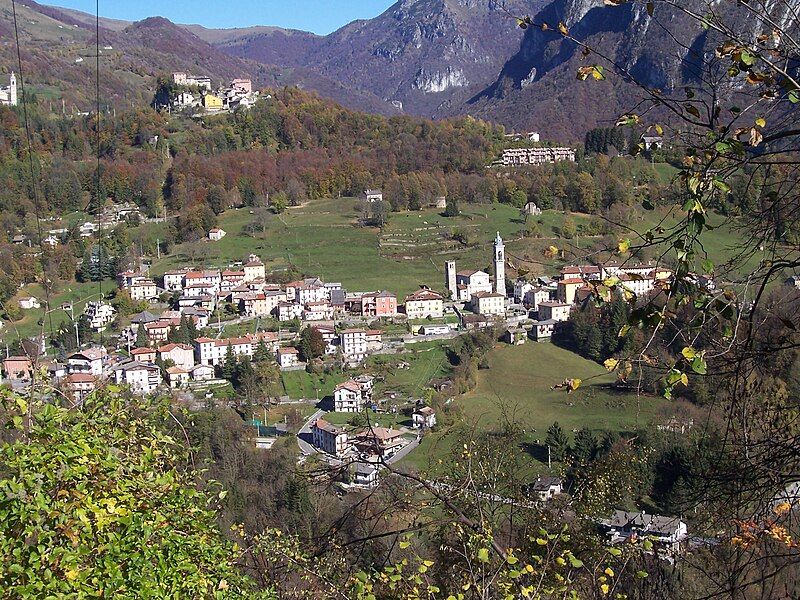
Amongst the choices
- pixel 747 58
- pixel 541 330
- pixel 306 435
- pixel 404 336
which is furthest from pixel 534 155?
pixel 747 58

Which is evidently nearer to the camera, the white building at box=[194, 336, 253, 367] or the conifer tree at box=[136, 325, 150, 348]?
the white building at box=[194, 336, 253, 367]

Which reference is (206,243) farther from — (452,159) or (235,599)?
(235,599)

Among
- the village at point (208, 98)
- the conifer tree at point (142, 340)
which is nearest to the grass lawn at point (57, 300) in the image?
the conifer tree at point (142, 340)

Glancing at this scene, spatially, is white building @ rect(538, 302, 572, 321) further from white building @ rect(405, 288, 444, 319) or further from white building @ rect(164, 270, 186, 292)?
white building @ rect(164, 270, 186, 292)

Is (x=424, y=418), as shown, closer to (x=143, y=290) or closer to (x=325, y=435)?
(x=325, y=435)

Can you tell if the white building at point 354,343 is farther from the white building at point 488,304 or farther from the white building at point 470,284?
the white building at point 470,284

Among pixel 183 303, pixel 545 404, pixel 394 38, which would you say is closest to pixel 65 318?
pixel 183 303

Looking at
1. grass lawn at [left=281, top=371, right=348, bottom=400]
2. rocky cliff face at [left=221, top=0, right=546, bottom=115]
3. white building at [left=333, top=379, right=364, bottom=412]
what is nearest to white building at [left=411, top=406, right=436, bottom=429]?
white building at [left=333, top=379, right=364, bottom=412]
